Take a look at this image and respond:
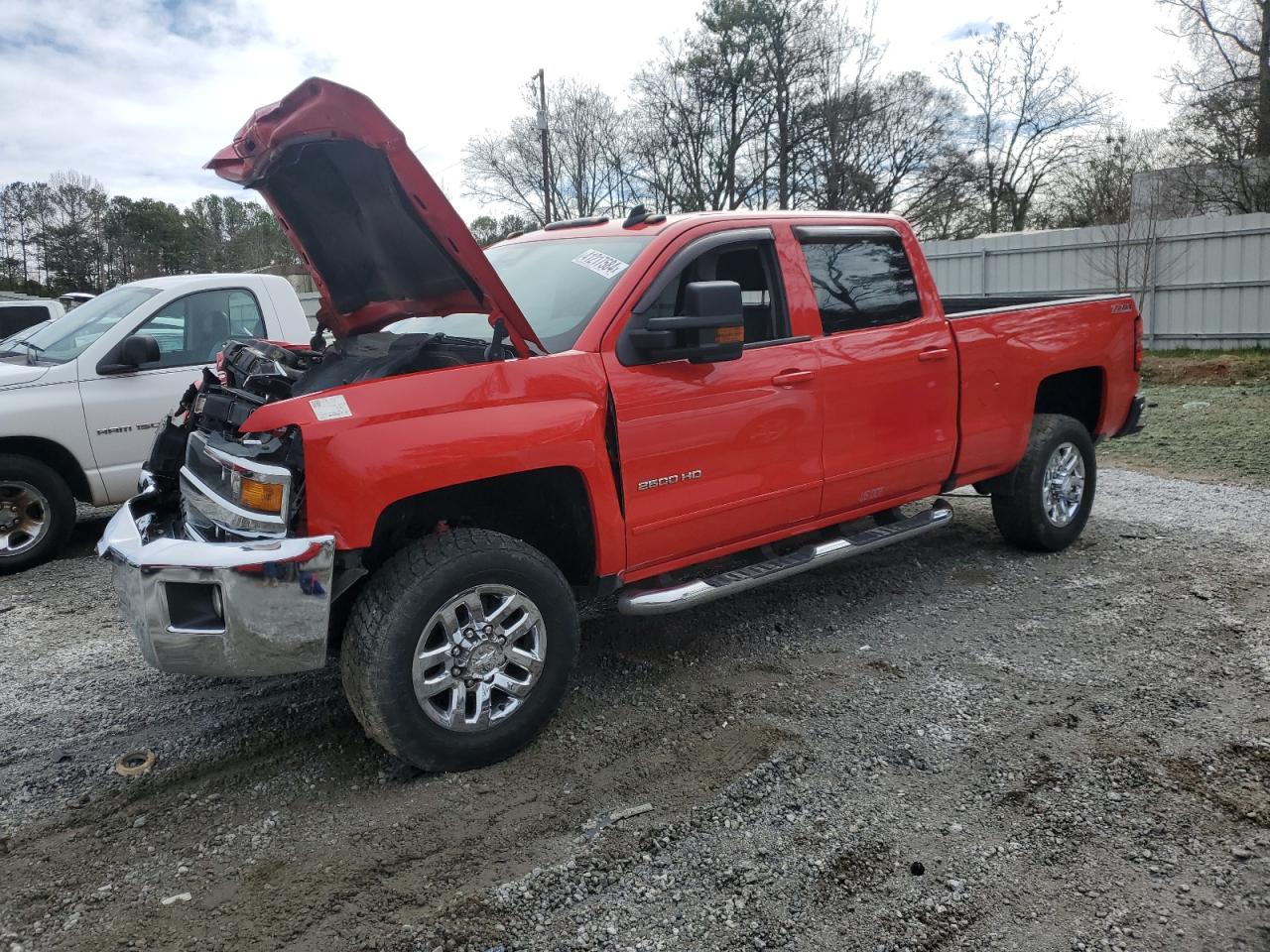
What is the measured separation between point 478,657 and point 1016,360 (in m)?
3.55

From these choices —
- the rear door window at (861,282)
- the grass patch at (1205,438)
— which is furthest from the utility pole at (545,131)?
the rear door window at (861,282)

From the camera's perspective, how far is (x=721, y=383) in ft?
12.8

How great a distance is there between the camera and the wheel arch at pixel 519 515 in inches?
136

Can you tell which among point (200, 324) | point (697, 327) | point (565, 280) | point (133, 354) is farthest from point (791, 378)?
point (200, 324)

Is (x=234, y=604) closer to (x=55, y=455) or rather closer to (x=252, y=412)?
(x=252, y=412)

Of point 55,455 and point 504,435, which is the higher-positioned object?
point 504,435

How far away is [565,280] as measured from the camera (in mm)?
4094

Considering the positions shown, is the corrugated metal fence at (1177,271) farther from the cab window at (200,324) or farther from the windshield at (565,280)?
the windshield at (565,280)

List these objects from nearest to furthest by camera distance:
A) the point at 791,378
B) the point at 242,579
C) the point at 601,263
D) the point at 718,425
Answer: the point at 242,579
the point at 718,425
the point at 601,263
the point at 791,378

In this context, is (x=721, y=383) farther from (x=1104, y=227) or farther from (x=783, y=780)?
(x=1104, y=227)

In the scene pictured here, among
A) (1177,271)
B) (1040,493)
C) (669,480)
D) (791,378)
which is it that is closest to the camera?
(669,480)

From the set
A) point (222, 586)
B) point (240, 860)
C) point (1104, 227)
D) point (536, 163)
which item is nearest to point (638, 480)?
point (222, 586)

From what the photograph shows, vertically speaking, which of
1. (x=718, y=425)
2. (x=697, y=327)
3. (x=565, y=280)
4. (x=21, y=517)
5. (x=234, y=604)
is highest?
(x=565, y=280)

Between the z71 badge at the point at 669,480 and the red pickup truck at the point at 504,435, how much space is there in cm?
2
